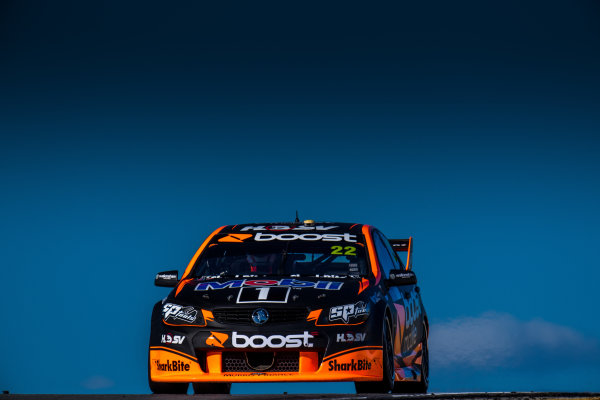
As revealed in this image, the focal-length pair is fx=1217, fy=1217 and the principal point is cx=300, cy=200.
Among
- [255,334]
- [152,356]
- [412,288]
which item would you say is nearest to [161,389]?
[152,356]

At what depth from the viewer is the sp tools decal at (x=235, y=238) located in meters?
11.7

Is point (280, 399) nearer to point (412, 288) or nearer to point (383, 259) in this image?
point (383, 259)

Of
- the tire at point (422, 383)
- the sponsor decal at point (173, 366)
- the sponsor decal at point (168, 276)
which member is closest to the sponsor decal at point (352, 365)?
the sponsor decal at point (173, 366)

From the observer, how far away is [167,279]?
1088cm

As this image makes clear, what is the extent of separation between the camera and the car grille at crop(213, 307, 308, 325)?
1005cm

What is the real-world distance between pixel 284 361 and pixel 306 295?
2.02ft

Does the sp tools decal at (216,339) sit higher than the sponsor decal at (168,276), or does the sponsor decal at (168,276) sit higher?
the sponsor decal at (168,276)

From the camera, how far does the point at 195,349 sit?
10.0 meters

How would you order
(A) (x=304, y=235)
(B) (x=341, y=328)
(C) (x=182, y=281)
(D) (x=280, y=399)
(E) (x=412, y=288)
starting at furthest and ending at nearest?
(E) (x=412, y=288) → (A) (x=304, y=235) → (C) (x=182, y=281) → (B) (x=341, y=328) → (D) (x=280, y=399)

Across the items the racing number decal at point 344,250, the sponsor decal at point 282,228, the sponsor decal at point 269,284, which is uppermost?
the sponsor decal at point 282,228

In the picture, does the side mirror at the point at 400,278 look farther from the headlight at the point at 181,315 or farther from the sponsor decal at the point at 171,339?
the sponsor decal at the point at 171,339

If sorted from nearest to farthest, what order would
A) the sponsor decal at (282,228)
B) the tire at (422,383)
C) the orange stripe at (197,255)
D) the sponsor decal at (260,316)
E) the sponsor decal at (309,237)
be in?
the sponsor decal at (260,316) < the orange stripe at (197,255) < the sponsor decal at (309,237) < the sponsor decal at (282,228) < the tire at (422,383)

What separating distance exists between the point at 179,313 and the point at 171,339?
24 cm

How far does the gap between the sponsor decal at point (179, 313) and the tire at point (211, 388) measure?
1.94 meters
